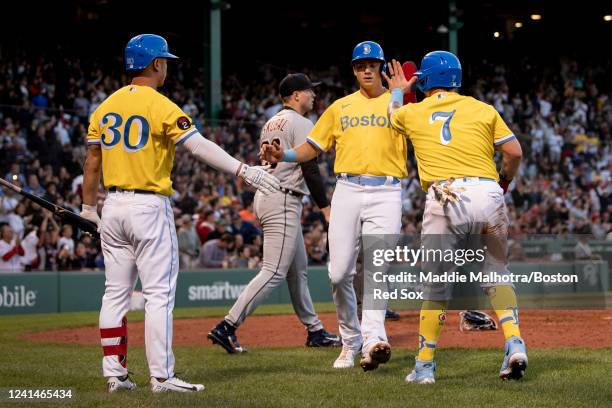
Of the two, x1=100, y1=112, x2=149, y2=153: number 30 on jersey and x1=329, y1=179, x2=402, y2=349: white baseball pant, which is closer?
x1=100, y1=112, x2=149, y2=153: number 30 on jersey

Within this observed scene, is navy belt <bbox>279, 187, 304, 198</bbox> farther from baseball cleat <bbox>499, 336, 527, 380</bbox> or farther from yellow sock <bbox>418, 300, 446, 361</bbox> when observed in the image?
baseball cleat <bbox>499, 336, 527, 380</bbox>

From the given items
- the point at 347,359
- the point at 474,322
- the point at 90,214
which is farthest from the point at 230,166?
the point at 474,322

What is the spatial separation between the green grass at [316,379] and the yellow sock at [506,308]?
345 mm

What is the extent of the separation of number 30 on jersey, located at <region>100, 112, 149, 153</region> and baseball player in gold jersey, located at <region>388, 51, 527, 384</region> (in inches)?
71.1

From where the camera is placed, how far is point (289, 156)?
7.30m

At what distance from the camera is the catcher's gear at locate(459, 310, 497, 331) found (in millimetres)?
10164

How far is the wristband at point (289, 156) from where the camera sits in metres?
7.26

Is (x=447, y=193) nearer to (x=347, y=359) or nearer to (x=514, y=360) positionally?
(x=514, y=360)

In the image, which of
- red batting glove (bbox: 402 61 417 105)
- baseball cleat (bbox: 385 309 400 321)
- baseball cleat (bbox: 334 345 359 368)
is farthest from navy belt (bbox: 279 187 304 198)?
baseball cleat (bbox: 385 309 400 321)

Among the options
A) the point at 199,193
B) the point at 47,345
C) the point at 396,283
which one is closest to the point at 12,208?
the point at 199,193

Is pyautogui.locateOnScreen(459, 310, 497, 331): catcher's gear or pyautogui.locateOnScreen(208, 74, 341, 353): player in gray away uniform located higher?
pyautogui.locateOnScreen(208, 74, 341, 353): player in gray away uniform

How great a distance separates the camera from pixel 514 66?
31.5 metres

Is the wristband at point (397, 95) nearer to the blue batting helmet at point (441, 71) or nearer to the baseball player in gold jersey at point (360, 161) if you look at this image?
the baseball player in gold jersey at point (360, 161)

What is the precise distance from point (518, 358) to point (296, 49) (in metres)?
25.6
